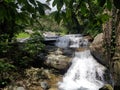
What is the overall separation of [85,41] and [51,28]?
72.9 feet

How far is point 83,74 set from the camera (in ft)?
45.6

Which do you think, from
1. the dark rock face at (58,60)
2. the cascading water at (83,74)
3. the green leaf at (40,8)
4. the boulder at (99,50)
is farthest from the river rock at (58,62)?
the green leaf at (40,8)

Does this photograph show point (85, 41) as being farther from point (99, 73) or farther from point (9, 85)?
point (9, 85)

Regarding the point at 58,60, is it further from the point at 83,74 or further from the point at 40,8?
the point at 40,8

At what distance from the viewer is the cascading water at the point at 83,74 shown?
12375mm

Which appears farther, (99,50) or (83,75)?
(99,50)

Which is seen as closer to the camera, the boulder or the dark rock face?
the boulder

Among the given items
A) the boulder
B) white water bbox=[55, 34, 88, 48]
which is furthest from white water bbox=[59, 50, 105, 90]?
white water bbox=[55, 34, 88, 48]

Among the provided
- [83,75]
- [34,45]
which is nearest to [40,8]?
[34,45]

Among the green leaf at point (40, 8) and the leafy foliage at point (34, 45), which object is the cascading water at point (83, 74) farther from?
the green leaf at point (40, 8)

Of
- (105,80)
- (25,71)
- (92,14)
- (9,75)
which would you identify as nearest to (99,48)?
(105,80)

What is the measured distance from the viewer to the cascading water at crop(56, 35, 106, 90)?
487 inches

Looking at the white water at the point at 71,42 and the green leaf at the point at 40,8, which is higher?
the green leaf at the point at 40,8

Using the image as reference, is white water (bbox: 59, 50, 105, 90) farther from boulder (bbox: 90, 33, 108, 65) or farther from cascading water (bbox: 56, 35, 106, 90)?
boulder (bbox: 90, 33, 108, 65)
